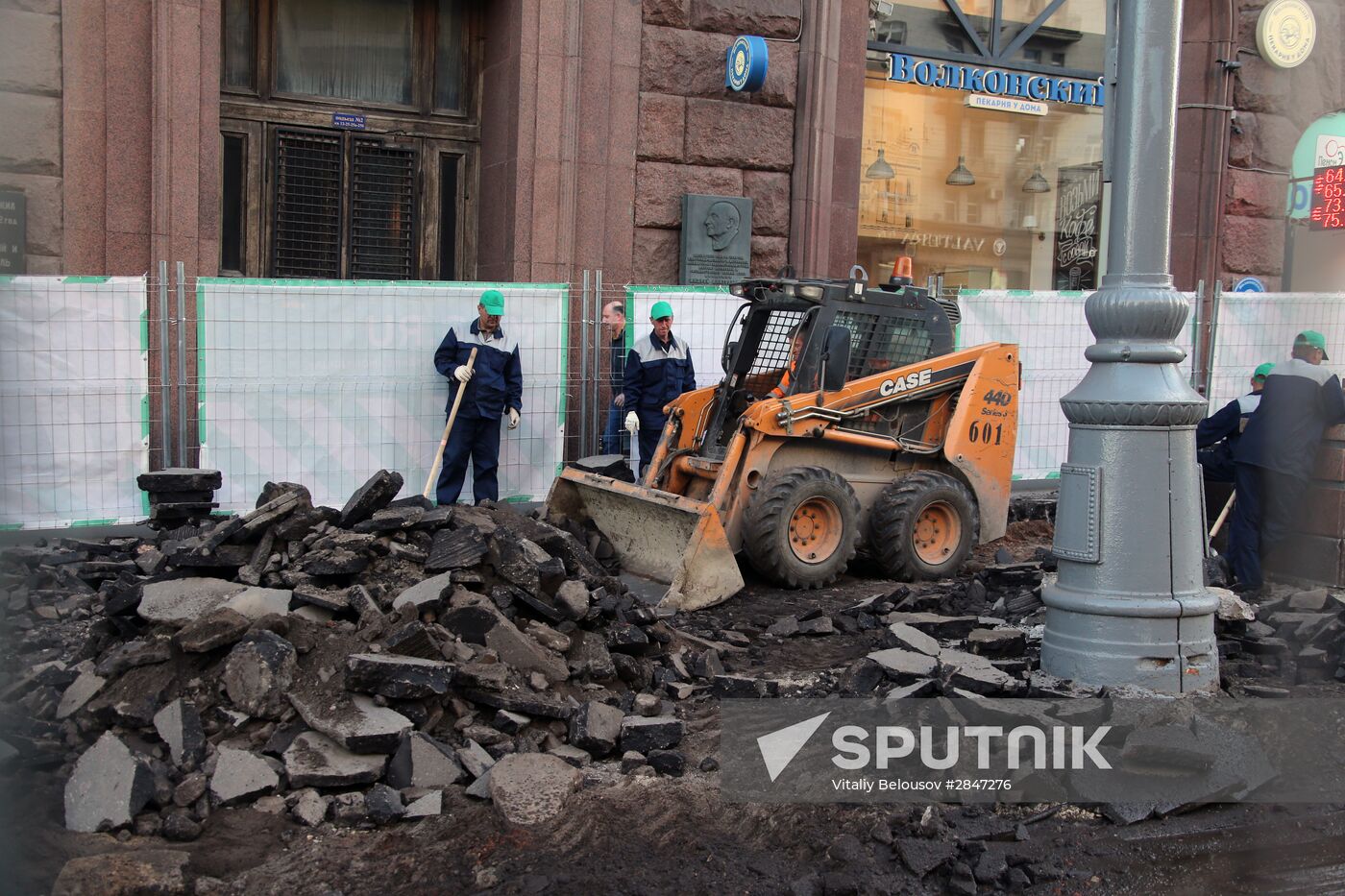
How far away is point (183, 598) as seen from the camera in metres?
6.41

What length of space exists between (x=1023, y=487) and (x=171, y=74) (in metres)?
8.74

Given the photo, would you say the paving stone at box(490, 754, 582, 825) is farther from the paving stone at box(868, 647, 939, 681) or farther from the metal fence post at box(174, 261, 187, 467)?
the metal fence post at box(174, 261, 187, 467)

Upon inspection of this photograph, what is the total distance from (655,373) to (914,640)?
462 cm

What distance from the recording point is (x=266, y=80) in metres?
11.6

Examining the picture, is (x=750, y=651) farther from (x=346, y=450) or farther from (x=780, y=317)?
(x=346, y=450)

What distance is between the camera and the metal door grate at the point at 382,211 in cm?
1212

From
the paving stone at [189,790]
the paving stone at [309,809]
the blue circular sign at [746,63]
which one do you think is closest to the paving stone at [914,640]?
the paving stone at [309,809]

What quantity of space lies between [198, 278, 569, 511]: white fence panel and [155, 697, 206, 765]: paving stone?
4622 millimetres

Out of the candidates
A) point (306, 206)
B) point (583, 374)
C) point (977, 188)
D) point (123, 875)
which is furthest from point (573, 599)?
point (977, 188)

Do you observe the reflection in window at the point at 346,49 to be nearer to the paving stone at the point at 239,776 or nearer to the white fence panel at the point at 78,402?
the white fence panel at the point at 78,402

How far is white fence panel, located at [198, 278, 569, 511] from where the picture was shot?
385 inches

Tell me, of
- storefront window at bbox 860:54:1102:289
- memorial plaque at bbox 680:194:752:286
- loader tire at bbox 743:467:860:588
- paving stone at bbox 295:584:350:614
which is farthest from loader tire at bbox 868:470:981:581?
storefront window at bbox 860:54:1102:289

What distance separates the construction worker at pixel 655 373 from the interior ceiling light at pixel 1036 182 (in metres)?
6.94

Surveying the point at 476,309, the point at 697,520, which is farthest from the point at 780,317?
the point at 476,309
